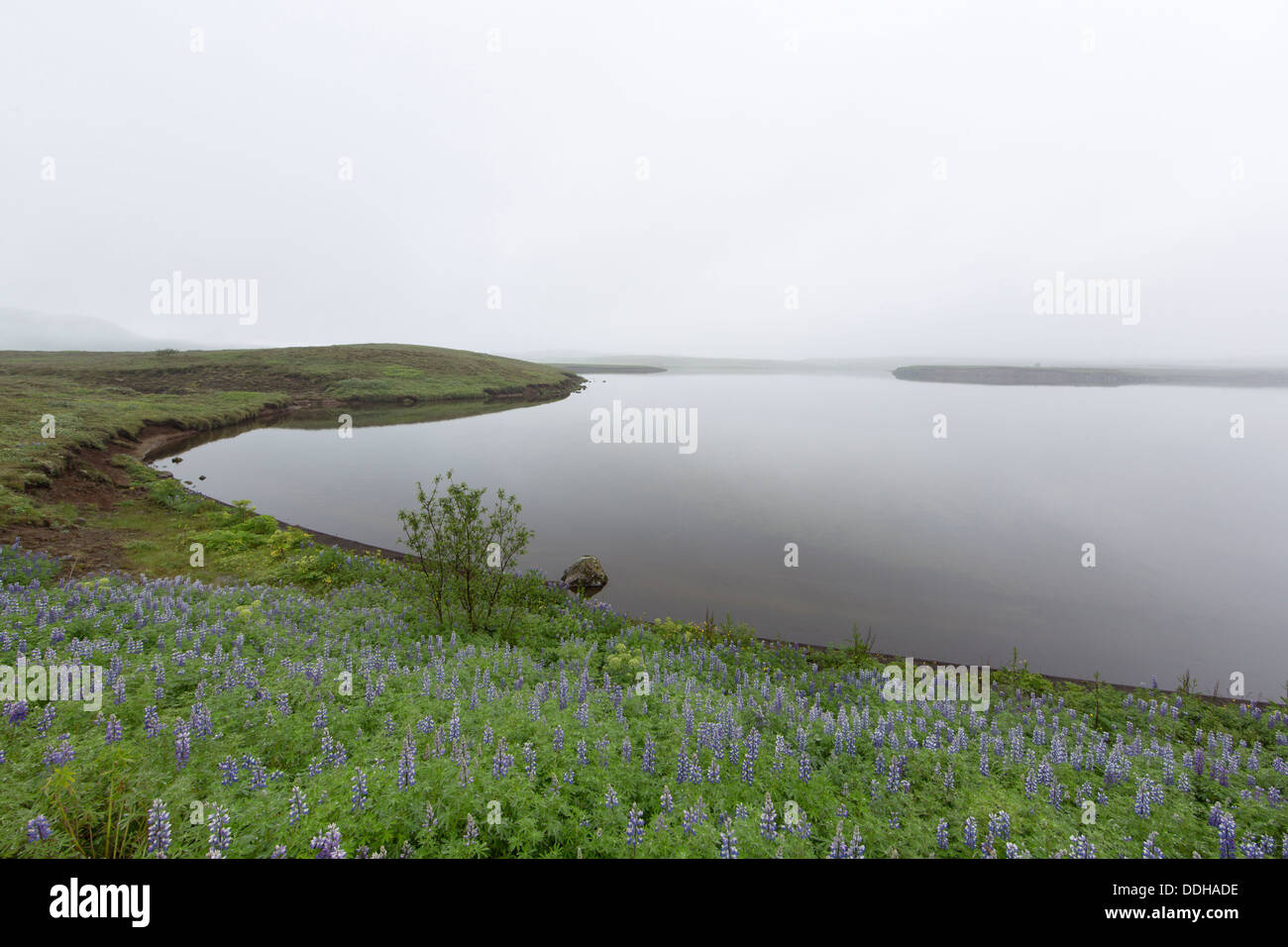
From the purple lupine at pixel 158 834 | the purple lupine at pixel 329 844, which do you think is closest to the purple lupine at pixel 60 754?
the purple lupine at pixel 158 834

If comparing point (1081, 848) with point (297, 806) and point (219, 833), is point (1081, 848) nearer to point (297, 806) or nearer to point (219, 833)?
point (297, 806)

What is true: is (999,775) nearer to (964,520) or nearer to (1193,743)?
(1193,743)

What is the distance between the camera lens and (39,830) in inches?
181

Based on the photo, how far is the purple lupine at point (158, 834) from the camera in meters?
4.68

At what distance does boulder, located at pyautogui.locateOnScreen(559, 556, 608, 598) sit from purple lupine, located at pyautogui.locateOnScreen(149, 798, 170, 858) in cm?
1476

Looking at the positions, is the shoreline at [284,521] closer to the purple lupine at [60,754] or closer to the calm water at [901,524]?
the calm water at [901,524]

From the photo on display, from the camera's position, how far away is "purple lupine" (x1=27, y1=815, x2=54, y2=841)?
4.55 metres

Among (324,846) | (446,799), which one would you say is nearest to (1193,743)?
(446,799)

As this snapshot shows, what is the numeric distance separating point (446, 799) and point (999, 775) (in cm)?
824

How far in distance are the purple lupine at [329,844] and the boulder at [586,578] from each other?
1460 cm

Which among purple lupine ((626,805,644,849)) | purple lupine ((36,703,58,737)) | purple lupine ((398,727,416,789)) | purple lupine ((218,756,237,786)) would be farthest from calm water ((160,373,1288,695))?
purple lupine ((36,703,58,737))

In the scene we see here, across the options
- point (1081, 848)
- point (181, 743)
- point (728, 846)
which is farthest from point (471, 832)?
point (1081, 848)

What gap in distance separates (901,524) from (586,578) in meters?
18.8

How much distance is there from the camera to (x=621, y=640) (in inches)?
524
